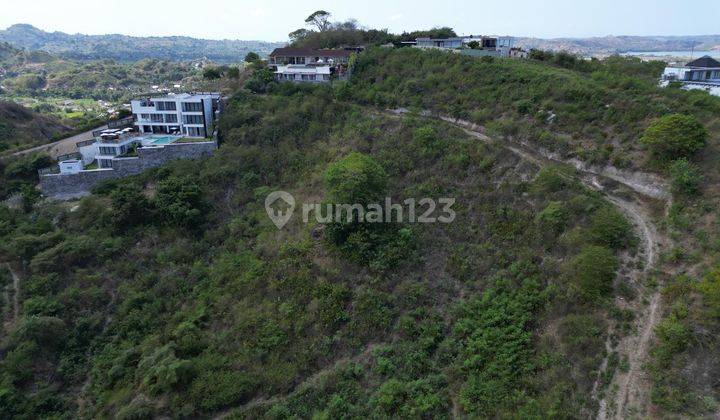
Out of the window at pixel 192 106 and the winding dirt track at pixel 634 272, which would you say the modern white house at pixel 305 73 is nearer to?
the window at pixel 192 106

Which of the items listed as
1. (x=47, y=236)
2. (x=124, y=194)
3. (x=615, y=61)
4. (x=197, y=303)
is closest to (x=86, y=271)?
(x=47, y=236)

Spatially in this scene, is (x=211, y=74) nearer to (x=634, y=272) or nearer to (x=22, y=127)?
(x=22, y=127)

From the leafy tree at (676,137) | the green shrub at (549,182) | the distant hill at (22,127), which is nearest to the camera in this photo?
the leafy tree at (676,137)

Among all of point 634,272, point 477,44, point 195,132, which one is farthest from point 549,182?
point 195,132

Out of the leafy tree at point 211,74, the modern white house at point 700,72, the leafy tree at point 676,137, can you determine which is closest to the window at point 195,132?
the leafy tree at point 211,74

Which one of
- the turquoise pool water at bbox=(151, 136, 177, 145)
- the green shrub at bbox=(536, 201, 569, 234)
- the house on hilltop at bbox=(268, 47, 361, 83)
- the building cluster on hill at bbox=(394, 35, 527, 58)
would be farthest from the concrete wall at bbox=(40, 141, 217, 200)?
the building cluster on hill at bbox=(394, 35, 527, 58)

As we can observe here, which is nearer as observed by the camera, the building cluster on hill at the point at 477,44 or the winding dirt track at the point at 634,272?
the winding dirt track at the point at 634,272
